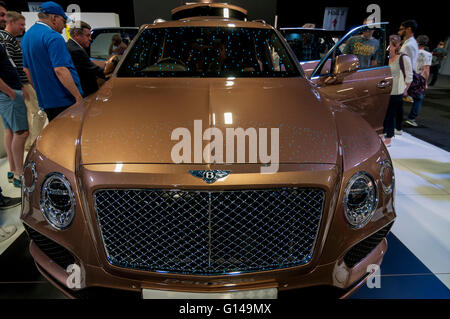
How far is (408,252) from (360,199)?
4.24 ft

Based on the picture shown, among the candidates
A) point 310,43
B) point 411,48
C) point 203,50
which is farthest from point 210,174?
point 310,43

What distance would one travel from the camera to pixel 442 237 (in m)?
2.36

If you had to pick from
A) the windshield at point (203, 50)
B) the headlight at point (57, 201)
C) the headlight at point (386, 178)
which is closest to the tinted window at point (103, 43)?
the windshield at point (203, 50)

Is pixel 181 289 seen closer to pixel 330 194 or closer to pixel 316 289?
pixel 316 289

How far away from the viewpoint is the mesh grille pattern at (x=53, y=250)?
1.30 m

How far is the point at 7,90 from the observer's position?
2.64m

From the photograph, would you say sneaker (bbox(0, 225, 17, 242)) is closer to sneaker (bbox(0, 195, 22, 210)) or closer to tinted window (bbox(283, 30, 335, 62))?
sneaker (bbox(0, 195, 22, 210))

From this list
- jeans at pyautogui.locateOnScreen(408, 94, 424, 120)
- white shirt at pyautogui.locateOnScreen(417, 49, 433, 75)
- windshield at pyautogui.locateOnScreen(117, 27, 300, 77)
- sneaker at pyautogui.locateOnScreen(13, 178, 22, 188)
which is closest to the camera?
windshield at pyautogui.locateOnScreen(117, 27, 300, 77)

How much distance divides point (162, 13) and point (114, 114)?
6955 mm

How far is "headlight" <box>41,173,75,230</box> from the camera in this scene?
1.21 m

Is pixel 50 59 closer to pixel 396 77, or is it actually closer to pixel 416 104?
pixel 396 77

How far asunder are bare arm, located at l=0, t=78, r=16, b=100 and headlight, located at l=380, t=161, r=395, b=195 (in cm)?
300

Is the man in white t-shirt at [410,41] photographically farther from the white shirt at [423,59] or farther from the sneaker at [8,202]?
the sneaker at [8,202]

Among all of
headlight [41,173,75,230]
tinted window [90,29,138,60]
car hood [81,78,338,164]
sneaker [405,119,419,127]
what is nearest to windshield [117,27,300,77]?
car hood [81,78,338,164]
